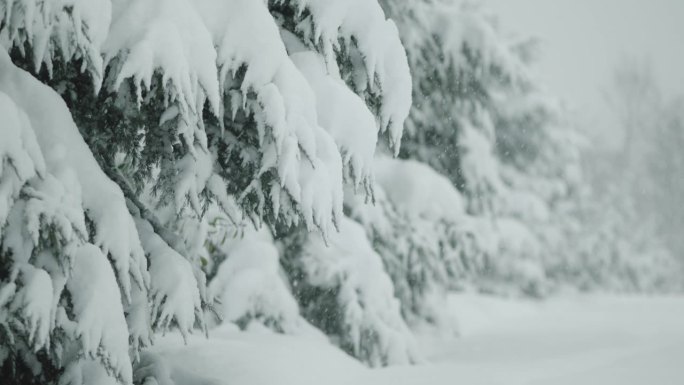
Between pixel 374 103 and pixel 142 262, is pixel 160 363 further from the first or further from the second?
pixel 374 103

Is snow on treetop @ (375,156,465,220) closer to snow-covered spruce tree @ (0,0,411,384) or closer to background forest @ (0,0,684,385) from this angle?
background forest @ (0,0,684,385)

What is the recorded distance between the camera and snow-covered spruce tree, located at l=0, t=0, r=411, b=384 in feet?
7.45

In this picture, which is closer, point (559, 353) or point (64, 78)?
point (64, 78)

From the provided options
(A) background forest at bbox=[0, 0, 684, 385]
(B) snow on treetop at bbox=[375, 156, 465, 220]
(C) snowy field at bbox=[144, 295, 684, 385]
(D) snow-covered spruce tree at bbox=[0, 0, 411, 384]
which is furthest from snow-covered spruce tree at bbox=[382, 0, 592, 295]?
(D) snow-covered spruce tree at bbox=[0, 0, 411, 384]

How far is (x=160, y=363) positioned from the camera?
3312 mm

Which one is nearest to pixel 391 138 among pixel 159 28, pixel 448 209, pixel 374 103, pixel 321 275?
pixel 374 103

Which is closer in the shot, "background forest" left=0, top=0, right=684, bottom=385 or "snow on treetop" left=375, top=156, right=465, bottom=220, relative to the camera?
"background forest" left=0, top=0, right=684, bottom=385

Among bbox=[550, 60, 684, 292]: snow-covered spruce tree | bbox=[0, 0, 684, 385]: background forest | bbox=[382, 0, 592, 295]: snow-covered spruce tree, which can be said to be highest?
bbox=[0, 0, 684, 385]: background forest

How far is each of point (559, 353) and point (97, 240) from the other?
5.57 m

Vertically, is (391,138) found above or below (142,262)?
above

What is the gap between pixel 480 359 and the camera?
7.00 m

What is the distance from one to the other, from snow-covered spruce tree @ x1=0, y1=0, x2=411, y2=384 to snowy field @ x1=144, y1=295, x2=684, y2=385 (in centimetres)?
96

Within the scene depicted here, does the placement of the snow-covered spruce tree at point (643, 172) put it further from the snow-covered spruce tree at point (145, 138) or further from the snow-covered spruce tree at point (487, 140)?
the snow-covered spruce tree at point (145, 138)

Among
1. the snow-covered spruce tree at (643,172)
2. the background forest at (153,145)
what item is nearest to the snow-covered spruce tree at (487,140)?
the background forest at (153,145)
